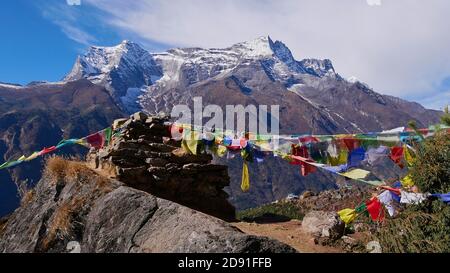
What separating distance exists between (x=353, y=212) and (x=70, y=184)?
326 inches

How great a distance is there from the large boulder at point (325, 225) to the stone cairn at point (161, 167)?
4119 millimetres

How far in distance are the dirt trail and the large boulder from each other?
0.30m

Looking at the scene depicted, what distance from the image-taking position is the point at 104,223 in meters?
10.9

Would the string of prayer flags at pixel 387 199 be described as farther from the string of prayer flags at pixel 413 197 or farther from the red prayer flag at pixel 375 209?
the string of prayer flags at pixel 413 197

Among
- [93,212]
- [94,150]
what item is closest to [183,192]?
[94,150]

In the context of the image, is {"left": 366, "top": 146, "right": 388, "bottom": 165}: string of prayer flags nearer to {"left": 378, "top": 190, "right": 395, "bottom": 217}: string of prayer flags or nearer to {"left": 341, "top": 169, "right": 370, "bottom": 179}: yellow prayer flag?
{"left": 341, "top": 169, "right": 370, "bottom": 179}: yellow prayer flag

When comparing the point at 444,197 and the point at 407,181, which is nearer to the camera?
the point at 444,197

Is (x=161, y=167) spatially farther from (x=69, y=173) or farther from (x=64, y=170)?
(x=69, y=173)

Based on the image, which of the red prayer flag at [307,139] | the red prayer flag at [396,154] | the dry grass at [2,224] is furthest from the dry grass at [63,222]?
the red prayer flag at [396,154]

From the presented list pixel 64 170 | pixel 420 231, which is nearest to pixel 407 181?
pixel 420 231

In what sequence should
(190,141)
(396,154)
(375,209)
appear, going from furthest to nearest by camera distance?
(190,141) → (396,154) → (375,209)

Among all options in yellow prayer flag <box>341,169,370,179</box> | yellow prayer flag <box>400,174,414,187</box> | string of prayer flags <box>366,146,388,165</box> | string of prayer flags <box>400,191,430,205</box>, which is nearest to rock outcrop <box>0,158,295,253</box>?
yellow prayer flag <box>341,169,370,179</box>

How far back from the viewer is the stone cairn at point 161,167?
61.7 feet

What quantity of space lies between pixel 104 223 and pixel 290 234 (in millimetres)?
8407
